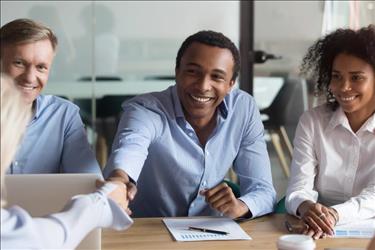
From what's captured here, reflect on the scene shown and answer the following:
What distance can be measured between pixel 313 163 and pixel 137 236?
0.80m

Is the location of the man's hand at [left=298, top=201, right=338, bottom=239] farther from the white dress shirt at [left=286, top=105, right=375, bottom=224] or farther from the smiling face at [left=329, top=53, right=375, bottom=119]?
the smiling face at [left=329, top=53, right=375, bottom=119]

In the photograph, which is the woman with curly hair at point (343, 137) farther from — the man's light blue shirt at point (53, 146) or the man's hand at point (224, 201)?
the man's light blue shirt at point (53, 146)

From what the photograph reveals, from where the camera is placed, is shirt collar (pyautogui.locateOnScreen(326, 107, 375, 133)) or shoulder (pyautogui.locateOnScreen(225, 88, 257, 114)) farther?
shoulder (pyautogui.locateOnScreen(225, 88, 257, 114))

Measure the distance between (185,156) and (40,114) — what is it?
1.77 ft

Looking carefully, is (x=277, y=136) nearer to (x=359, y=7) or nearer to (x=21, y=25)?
(x=359, y=7)

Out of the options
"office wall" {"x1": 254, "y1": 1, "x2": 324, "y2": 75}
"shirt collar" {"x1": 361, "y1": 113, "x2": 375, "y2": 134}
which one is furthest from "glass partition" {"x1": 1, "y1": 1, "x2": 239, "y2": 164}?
"shirt collar" {"x1": 361, "y1": 113, "x2": 375, "y2": 134}

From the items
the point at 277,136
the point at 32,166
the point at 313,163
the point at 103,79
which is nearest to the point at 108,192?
the point at 32,166

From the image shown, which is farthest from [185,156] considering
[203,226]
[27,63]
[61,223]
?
[61,223]

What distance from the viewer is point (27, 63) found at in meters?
2.00

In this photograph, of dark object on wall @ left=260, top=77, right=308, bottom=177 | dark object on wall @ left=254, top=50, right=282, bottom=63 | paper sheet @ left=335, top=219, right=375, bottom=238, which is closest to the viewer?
paper sheet @ left=335, top=219, right=375, bottom=238

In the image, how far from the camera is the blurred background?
14.8 ft

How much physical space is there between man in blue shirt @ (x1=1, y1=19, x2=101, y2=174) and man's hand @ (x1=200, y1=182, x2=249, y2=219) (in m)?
0.42

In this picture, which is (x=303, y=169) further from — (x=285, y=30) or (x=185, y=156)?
(x=285, y=30)

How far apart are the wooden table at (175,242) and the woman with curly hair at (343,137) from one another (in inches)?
11.7
